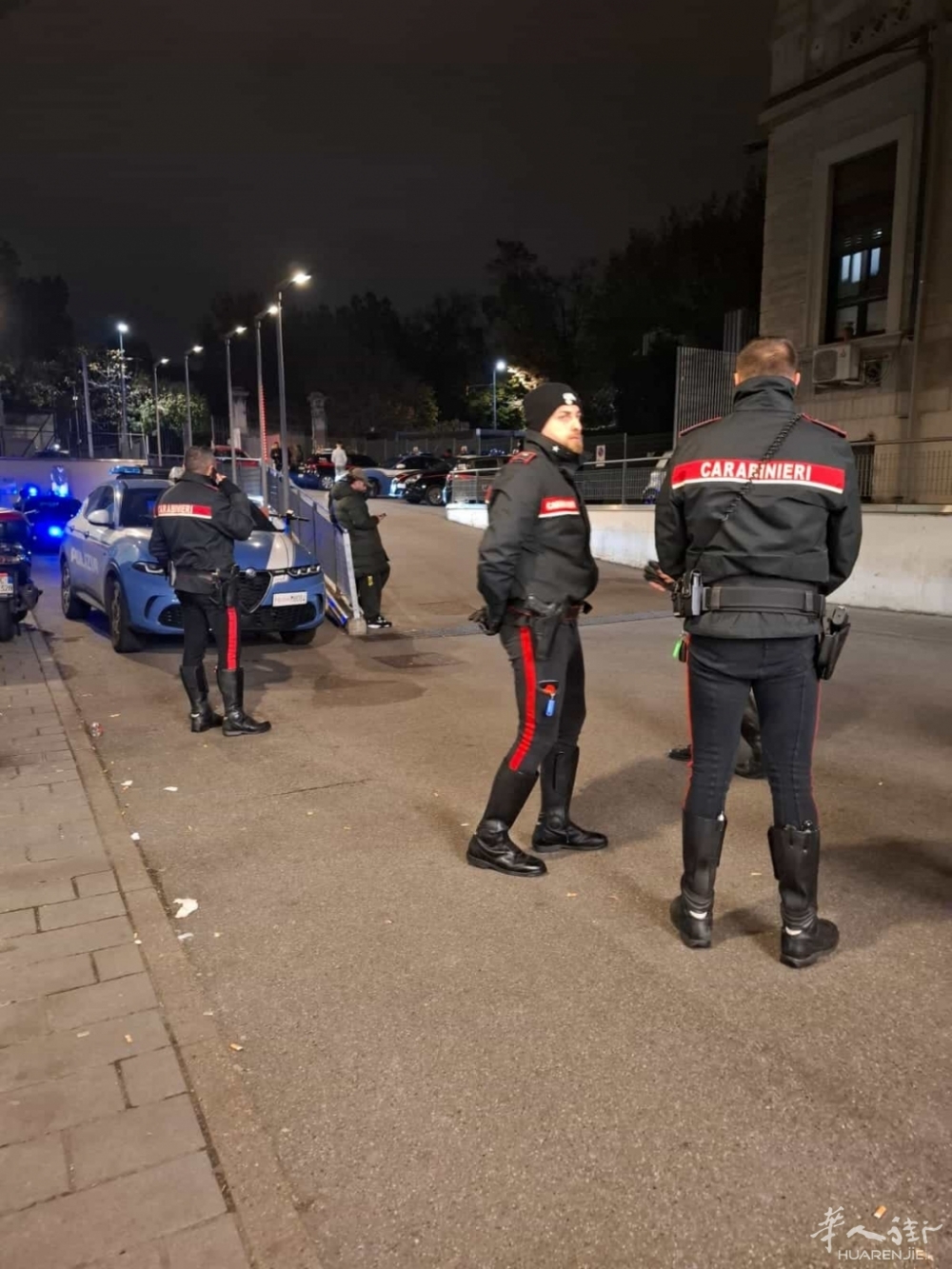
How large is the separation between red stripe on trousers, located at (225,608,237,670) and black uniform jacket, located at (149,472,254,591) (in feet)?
0.84

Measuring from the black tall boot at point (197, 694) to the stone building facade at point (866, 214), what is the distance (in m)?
11.2

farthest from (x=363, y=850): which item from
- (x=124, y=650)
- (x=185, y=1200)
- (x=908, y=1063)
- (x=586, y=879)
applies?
(x=124, y=650)

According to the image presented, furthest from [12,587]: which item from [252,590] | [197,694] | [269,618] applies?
[197,694]

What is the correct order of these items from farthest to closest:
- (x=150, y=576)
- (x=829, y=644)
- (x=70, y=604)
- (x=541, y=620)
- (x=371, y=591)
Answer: (x=70, y=604)
(x=371, y=591)
(x=150, y=576)
(x=541, y=620)
(x=829, y=644)

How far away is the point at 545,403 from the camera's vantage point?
4070 millimetres

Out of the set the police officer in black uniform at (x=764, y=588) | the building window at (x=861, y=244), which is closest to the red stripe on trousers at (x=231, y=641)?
the police officer in black uniform at (x=764, y=588)

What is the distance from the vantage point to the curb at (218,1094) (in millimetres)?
2133

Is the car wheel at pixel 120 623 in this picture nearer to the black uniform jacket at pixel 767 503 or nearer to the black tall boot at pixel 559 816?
the black tall boot at pixel 559 816

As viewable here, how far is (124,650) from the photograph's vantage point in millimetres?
9102

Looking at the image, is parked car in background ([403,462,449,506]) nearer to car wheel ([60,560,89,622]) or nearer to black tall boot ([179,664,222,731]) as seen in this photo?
car wheel ([60,560,89,622])

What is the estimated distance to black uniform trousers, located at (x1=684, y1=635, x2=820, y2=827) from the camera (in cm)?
323

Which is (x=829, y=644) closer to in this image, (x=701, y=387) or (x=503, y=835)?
(x=503, y=835)

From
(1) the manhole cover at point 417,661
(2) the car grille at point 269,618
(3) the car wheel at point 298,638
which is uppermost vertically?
(2) the car grille at point 269,618

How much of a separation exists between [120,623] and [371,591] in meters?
2.82
